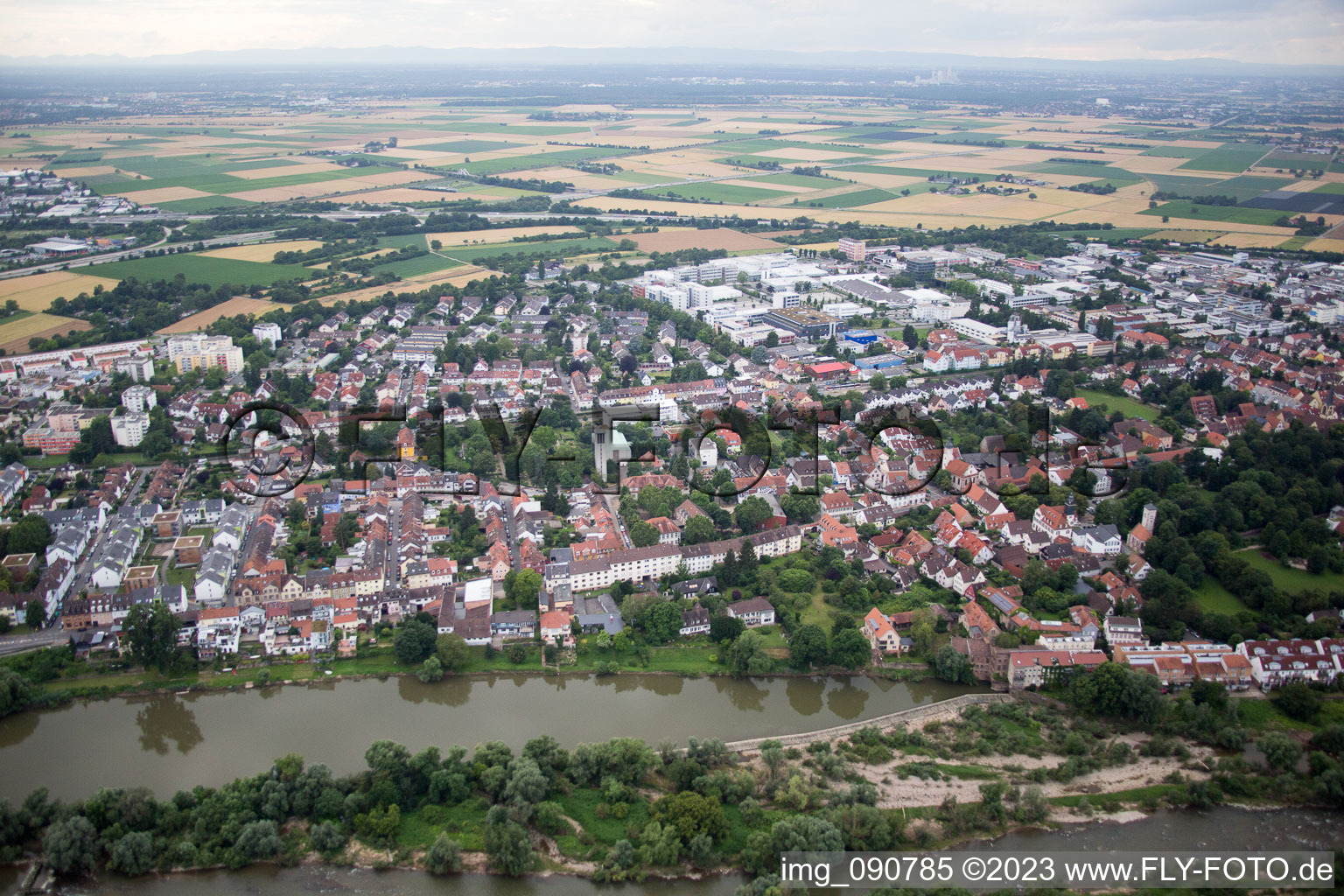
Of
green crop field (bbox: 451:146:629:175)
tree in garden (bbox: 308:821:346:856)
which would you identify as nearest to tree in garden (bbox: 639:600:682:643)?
tree in garden (bbox: 308:821:346:856)

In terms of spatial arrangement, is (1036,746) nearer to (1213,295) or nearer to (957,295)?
(957,295)

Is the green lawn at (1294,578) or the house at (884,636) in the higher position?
the green lawn at (1294,578)

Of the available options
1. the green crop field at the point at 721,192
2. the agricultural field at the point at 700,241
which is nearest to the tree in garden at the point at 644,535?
the agricultural field at the point at 700,241

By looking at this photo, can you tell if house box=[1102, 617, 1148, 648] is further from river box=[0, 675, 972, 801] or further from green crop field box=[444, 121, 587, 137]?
green crop field box=[444, 121, 587, 137]

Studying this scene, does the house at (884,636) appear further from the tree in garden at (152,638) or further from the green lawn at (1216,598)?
the tree in garden at (152,638)

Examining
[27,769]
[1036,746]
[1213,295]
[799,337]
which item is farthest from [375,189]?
[1036,746]

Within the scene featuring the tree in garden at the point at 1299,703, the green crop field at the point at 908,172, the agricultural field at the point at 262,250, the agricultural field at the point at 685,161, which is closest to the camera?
the tree in garden at the point at 1299,703
